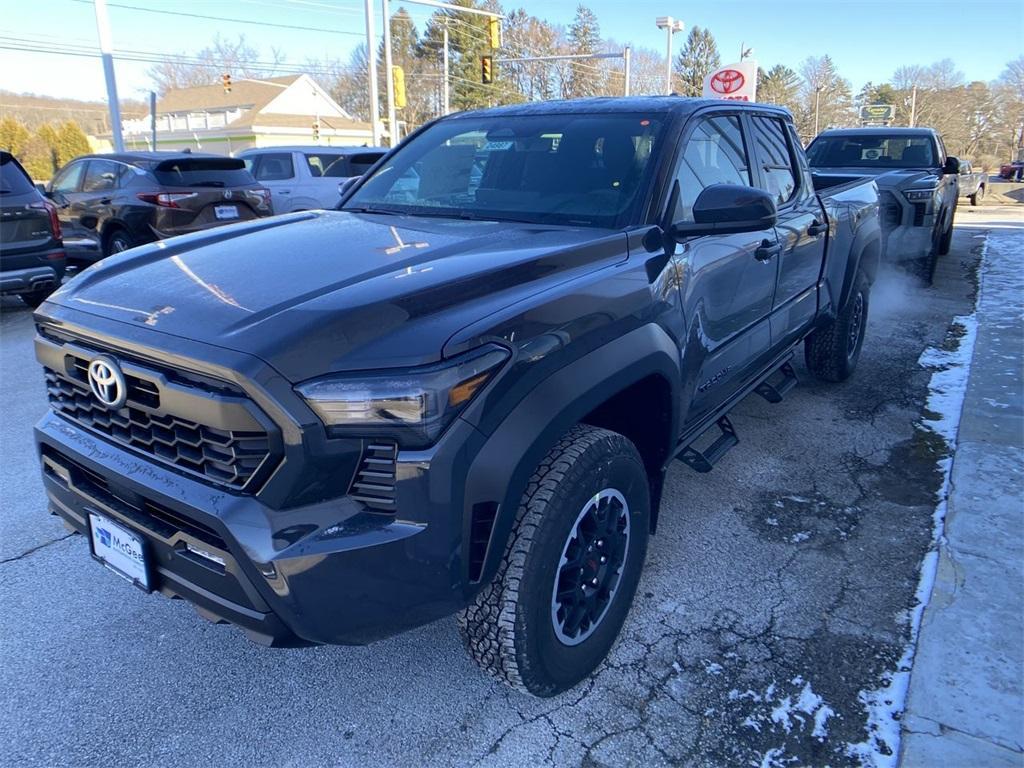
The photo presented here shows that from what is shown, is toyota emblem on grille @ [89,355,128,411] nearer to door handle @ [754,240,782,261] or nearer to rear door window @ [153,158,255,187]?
door handle @ [754,240,782,261]

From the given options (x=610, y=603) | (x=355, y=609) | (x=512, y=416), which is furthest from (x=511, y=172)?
(x=355, y=609)

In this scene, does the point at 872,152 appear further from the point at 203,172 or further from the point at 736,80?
the point at 736,80

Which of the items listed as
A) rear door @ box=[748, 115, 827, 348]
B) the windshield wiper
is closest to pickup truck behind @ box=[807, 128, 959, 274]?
rear door @ box=[748, 115, 827, 348]

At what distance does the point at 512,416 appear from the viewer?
1960 millimetres

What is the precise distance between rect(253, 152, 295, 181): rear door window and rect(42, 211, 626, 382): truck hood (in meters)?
10.3

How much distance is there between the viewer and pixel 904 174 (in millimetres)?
9047

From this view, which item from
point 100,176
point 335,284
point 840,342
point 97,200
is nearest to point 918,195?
point 840,342

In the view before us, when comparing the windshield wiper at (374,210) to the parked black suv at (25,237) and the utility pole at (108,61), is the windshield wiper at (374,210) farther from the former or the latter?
the utility pole at (108,61)

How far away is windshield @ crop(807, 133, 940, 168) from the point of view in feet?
31.8

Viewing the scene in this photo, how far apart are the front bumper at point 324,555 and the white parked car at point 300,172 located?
11.1 metres

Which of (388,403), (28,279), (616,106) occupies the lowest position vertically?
(28,279)

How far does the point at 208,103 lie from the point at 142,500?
62.2 m

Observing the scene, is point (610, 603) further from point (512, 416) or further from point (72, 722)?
point (72, 722)

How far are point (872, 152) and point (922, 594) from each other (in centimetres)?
864
